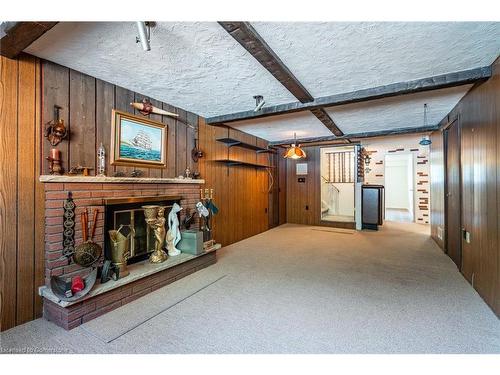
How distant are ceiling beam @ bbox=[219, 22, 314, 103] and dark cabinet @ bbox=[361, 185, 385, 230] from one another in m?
3.97

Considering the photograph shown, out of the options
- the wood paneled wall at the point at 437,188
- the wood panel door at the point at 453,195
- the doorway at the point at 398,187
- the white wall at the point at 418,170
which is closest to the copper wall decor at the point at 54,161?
the wood panel door at the point at 453,195

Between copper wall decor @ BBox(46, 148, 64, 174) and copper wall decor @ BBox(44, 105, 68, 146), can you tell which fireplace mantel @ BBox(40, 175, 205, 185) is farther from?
copper wall decor @ BBox(44, 105, 68, 146)

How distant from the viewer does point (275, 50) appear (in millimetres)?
1650

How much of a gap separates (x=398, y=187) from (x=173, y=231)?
7166 millimetres

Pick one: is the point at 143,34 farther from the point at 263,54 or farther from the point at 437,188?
the point at 437,188

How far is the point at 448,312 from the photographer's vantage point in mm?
1811

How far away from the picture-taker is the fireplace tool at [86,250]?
1.82 m

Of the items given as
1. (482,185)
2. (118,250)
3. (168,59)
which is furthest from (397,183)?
(118,250)

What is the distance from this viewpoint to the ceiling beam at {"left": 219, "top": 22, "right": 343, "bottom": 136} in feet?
4.45

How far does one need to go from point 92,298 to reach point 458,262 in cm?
383

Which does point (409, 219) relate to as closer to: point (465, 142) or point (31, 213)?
point (465, 142)

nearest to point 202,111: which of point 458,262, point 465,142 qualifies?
point 465,142

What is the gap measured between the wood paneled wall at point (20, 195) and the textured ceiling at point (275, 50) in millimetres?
269

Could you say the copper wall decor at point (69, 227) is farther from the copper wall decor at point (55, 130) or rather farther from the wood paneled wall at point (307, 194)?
the wood paneled wall at point (307, 194)
